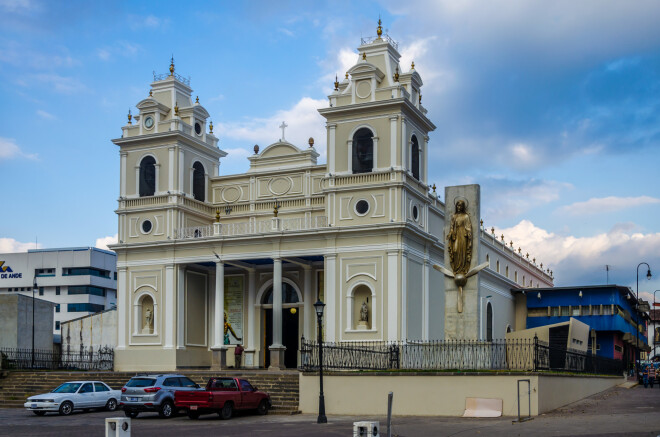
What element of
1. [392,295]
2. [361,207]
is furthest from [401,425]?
[361,207]

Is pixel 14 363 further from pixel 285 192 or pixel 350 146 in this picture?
pixel 350 146

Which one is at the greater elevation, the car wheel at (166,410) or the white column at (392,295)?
the white column at (392,295)

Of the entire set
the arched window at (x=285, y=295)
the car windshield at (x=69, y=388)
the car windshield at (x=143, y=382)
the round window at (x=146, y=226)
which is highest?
the round window at (x=146, y=226)

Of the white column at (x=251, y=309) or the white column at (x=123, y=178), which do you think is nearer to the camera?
the white column at (x=251, y=309)

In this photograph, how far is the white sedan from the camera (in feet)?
98.9

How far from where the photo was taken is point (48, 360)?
157ft

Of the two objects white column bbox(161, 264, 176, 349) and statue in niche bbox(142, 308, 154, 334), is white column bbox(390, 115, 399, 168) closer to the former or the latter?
white column bbox(161, 264, 176, 349)

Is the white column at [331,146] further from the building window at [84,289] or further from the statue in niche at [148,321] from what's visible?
the building window at [84,289]

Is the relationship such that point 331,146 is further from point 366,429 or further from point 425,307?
point 366,429

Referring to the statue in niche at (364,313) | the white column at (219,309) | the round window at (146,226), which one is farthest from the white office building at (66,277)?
the statue in niche at (364,313)

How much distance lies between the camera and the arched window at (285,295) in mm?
45844

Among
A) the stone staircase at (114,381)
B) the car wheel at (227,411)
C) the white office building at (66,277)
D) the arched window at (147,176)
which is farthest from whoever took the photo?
the white office building at (66,277)

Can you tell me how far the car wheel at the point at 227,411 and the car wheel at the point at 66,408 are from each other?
6434mm

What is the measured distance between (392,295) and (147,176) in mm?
16236
